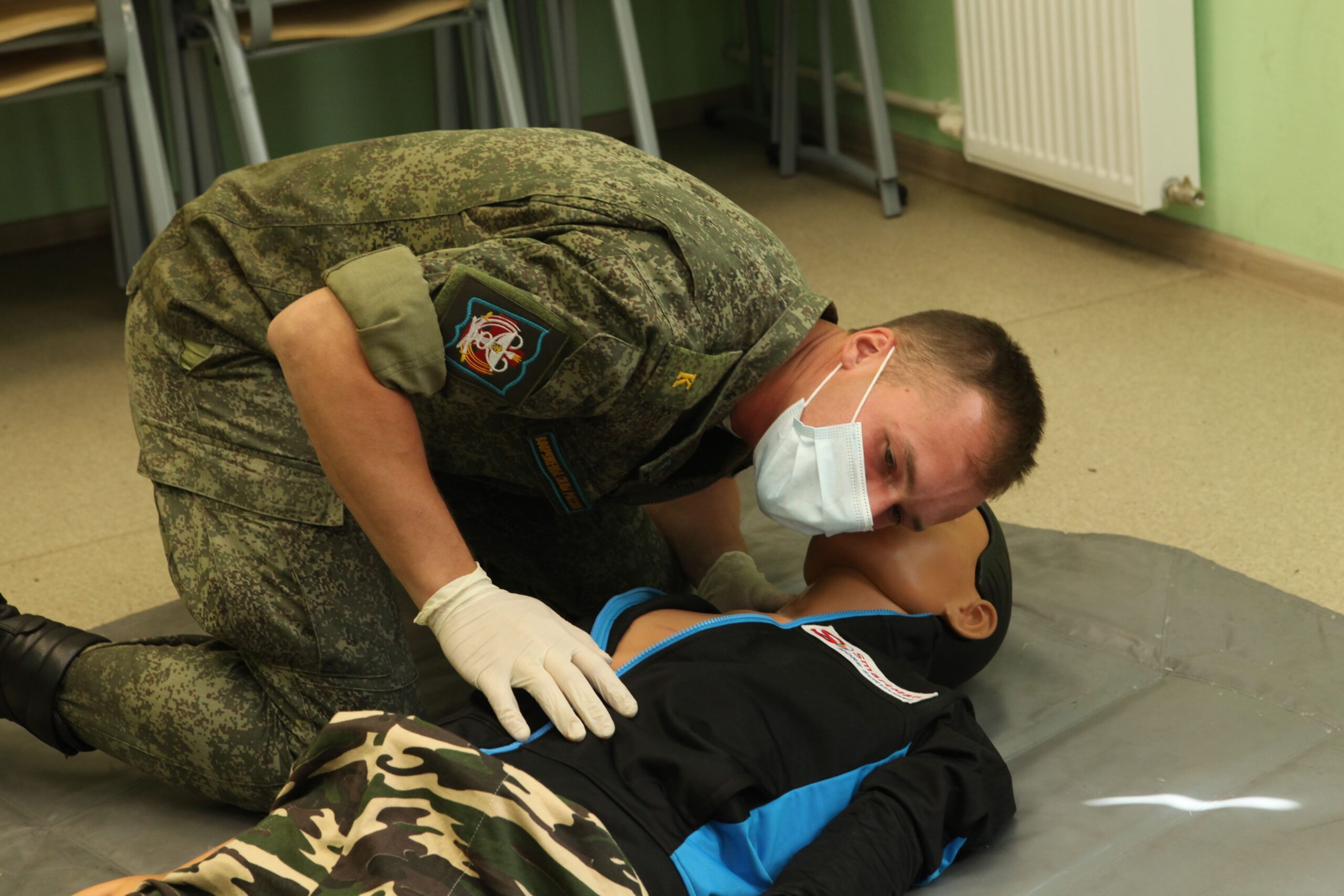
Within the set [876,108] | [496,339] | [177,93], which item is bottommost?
[876,108]

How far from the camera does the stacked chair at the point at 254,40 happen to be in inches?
108

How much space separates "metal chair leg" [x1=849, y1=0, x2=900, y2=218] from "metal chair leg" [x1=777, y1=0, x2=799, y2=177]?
0.31 m

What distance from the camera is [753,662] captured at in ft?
4.41

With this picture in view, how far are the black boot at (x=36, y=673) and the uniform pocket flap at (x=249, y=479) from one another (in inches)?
9.0

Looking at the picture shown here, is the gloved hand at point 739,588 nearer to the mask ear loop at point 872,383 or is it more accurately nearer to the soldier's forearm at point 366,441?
the mask ear loop at point 872,383

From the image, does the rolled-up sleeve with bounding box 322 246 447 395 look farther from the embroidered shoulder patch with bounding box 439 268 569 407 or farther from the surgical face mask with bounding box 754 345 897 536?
the surgical face mask with bounding box 754 345 897 536

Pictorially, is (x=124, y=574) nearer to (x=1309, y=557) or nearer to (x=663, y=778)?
(x=663, y=778)

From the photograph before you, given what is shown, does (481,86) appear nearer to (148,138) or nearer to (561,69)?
(561,69)

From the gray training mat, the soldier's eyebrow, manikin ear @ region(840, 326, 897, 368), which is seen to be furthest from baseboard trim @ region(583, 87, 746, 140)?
the soldier's eyebrow

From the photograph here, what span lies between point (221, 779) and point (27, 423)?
1680mm

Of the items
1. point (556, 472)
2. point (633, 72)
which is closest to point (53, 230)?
point (633, 72)

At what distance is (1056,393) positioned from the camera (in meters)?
2.62

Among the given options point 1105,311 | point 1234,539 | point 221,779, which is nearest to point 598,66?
point 1105,311

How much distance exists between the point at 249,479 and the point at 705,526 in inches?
25.6
